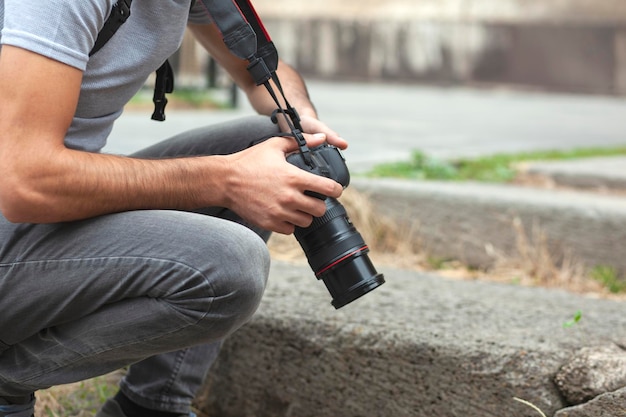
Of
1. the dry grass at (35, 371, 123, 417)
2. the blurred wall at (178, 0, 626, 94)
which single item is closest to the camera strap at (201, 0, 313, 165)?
the dry grass at (35, 371, 123, 417)

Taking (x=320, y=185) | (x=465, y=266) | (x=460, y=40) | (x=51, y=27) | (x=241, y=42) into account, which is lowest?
(x=460, y=40)

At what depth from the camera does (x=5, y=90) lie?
176 centimetres

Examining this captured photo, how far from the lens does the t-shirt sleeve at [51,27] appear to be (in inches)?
68.7

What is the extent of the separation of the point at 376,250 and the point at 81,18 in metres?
2.20

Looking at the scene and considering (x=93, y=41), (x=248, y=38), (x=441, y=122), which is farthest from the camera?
(x=441, y=122)

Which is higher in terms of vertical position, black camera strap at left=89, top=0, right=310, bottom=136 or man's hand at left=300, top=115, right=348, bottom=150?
black camera strap at left=89, top=0, right=310, bottom=136

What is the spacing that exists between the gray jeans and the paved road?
7.95 ft

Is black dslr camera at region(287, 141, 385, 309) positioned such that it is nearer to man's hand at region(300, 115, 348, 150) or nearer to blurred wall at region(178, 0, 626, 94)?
man's hand at region(300, 115, 348, 150)

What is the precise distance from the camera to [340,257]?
79.9 inches

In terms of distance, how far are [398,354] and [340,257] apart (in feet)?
1.75

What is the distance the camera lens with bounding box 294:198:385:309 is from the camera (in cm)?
203

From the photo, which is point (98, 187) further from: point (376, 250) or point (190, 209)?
point (376, 250)

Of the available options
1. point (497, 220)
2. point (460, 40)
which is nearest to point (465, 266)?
point (497, 220)

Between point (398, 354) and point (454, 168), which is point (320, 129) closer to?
point (398, 354)
